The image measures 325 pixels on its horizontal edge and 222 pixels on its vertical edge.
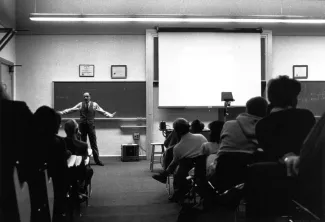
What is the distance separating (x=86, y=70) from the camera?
27.1 feet

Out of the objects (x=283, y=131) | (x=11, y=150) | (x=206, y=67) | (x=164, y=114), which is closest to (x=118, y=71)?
(x=164, y=114)

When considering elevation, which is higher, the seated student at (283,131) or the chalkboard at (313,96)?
the chalkboard at (313,96)

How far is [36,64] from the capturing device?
27.0 feet

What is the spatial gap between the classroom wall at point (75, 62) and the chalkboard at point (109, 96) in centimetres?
14

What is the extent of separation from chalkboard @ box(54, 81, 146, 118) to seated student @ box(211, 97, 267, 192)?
214 inches

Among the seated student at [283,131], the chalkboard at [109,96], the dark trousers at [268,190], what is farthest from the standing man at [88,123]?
the dark trousers at [268,190]

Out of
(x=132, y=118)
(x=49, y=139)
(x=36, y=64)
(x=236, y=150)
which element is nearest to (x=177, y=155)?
(x=236, y=150)

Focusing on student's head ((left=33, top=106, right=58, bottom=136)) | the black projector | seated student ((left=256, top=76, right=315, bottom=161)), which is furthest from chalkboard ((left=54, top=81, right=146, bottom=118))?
seated student ((left=256, top=76, right=315, bottom=161))

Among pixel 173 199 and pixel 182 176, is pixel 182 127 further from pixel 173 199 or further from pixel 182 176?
pixel 173 199

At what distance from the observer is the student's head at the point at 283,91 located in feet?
7.48

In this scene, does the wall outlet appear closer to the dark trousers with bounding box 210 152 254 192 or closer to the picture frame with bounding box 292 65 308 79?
the picture frame with bounding box 292 65 308 79

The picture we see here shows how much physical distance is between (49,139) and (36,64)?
623cm

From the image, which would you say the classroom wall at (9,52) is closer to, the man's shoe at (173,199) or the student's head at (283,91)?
the man's shoe at (173,199)

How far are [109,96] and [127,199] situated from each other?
4.20 metres
